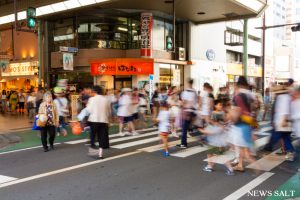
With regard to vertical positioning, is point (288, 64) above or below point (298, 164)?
above

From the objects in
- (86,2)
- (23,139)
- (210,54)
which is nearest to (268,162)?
(23,139)

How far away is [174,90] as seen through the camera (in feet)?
46.2

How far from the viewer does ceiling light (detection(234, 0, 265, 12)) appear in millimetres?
23481

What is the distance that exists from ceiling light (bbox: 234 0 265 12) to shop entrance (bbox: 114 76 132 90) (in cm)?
917

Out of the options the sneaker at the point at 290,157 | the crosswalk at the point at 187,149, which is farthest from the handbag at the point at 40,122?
the sneaker at the point at 290,157

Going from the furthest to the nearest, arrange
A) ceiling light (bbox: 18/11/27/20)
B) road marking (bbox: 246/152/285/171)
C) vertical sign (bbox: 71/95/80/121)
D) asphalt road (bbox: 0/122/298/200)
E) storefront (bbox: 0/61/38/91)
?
storefront (bbox: 0/61/38/91) < ceiling light (bbox: 18/11/27/20) < vertical sign (bbox: 71/95/80/121) < road marking (bbox: 246/152/285/171) < asphalt road (bbox: 0/122/298/200)

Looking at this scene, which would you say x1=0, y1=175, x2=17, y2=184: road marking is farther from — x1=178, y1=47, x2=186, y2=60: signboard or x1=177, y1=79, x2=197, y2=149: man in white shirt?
x1=178, y1=47, x2=186, y2=60: signboard

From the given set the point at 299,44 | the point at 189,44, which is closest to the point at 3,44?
the point at 189,44

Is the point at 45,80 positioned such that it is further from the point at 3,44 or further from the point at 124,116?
the point at 124,116

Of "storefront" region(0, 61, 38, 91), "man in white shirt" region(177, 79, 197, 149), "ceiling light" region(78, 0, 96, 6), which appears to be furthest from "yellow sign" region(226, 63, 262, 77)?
"man in white shirt" region(177, 79, 197, 149)

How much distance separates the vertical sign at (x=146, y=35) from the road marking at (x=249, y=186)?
17.2 metres

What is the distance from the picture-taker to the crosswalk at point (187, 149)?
841 cm

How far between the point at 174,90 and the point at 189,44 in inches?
589

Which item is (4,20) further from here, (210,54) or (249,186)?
(249,186)
